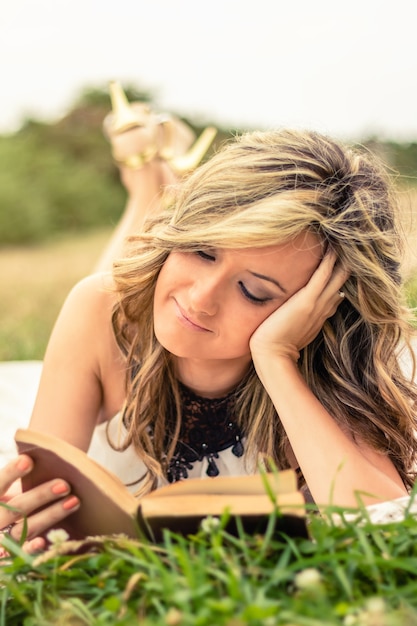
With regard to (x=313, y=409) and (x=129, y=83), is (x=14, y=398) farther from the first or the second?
(x=129, y=83)

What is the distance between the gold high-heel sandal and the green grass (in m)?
2.53

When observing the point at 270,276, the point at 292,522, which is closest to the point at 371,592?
the point at 292,522

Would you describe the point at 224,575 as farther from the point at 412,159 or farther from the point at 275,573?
the point at 412,159

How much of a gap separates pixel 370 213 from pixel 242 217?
0.37 m

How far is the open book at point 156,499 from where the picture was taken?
0.97 m

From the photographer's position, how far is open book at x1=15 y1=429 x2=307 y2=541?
970 mm

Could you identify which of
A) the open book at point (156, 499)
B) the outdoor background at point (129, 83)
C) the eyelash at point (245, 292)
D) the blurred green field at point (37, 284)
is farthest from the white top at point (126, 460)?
the outdoor background at point (129, 83)

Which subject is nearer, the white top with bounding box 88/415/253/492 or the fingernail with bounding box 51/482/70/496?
the fingernail with bounding box 51/482/70/496

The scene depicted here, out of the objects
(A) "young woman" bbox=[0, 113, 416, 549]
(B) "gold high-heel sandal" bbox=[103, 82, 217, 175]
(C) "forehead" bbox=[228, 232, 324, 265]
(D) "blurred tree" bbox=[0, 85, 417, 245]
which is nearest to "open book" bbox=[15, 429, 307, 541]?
(A) "young woman" bbox=[0, 113, 416, 549]

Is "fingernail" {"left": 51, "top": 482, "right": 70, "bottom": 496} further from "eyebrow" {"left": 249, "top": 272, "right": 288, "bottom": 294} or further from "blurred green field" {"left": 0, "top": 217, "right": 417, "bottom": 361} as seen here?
"blurred green field" {"left": 0, "top": 217, "right": 417, "bottom": 361}

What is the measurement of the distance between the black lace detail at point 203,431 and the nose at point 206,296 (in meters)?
0.51

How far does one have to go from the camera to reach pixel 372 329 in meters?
1.94

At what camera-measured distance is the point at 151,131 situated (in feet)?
11.0

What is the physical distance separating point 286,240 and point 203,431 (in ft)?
2.33
